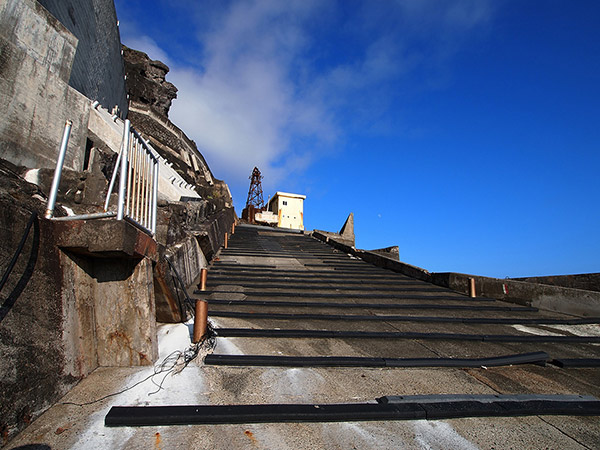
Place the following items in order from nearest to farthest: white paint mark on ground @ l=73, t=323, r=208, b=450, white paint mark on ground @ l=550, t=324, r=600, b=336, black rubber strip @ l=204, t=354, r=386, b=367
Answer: white paint mark on ground @ l=73, t=323, r=208, b=450
black rubber strip @ l=204, t=354, r=386, b=367
white paint mark on ground @ l=550, t=324, r=600, b=336

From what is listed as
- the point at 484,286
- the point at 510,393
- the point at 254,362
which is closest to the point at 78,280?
the point at 254,362

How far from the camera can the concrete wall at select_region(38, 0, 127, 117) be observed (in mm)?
9977

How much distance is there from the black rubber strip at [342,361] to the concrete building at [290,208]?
3867 centimetres

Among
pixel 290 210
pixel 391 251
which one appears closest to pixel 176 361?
pixel 391 251

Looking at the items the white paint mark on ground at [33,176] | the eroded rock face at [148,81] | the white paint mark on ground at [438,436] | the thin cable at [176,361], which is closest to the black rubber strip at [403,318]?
the thin cable at [176,361]

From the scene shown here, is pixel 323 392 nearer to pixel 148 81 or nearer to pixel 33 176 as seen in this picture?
pixel 33 176

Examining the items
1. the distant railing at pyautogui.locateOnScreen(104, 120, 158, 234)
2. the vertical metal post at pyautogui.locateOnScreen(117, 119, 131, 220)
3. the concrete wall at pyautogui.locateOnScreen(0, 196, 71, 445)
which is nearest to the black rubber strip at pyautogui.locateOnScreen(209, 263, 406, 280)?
the distant railing at pyautogui.locateOnScreen(104, 120, 158, 234)

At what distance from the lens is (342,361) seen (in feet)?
8.79

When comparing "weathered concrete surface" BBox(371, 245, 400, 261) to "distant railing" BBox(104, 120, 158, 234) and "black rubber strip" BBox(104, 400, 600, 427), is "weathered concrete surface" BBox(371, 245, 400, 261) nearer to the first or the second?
"black rubber strip" BBox(104, 400, 600, 427)

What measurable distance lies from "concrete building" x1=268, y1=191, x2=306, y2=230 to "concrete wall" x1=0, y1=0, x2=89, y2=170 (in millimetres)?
34819

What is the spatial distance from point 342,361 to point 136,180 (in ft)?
9.14

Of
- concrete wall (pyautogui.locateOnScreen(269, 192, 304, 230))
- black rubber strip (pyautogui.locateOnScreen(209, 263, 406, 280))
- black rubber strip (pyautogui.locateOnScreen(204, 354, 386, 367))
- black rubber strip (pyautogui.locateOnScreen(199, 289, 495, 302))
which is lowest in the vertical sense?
black rubber strip (pyautogui.locateOnScreen(204, 354, 386, 367))

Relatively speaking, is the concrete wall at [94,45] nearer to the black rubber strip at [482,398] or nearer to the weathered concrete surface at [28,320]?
the weathered concrete surface at [28,320]

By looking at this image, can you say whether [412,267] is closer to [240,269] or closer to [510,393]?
[240,269]
